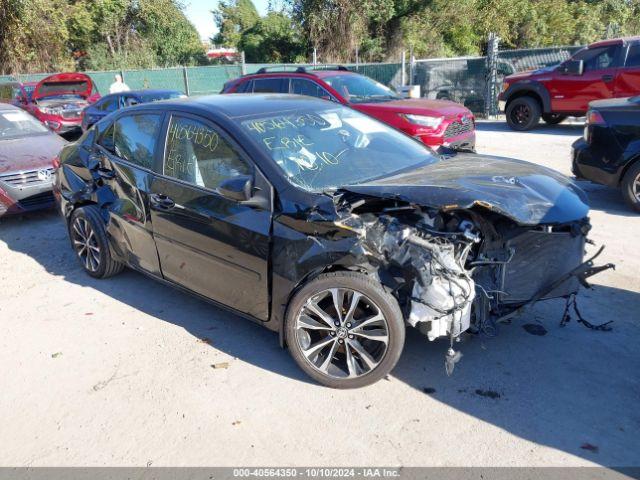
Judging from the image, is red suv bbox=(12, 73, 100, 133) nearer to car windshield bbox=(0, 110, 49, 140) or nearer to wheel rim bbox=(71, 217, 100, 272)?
car windshield bbox=(0, 110, 49, 140)

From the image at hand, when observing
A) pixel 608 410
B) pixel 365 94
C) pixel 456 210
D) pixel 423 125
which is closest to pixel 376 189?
pixel 456 210

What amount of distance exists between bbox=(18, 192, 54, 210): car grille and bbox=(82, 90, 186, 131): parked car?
5.14 metres

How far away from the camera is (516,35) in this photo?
3212cm

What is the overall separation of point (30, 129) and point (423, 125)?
6.19 meters

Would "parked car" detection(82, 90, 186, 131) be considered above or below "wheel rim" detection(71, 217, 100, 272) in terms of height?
above

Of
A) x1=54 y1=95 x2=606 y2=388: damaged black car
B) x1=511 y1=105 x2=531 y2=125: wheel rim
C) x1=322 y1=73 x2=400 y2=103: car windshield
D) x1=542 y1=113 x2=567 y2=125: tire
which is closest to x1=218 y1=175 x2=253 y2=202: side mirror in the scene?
x1=54 y1=95 x2=606 y2=388: damaged black car

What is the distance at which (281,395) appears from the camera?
342 cm

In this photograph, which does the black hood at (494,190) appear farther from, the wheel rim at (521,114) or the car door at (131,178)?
the wheel rim at (521,114)

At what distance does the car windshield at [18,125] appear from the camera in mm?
8406

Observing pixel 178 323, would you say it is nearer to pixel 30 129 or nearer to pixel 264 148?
pixel 264 148

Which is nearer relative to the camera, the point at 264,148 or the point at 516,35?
the point at 264,148

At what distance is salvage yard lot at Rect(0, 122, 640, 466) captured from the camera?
9.61 feet

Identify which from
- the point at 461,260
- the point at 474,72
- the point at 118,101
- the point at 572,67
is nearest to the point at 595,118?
the point at 461,260

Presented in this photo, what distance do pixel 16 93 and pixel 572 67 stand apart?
13.9 meters
